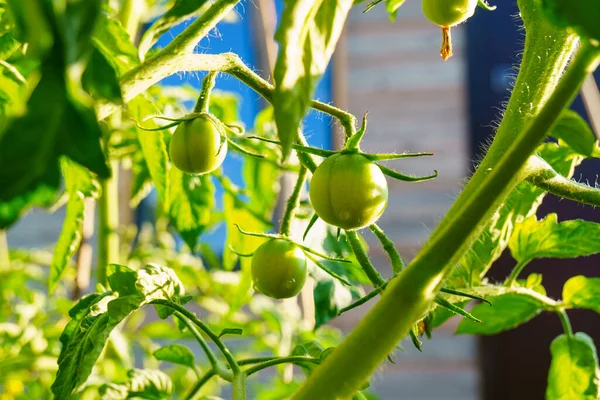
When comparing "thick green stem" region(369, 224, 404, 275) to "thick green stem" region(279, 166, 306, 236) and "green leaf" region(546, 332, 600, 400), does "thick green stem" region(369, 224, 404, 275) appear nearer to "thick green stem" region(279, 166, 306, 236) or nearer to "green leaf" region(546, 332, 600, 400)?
"thick green stem" region(279, 166, 306, 236)

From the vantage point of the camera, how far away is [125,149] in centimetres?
81

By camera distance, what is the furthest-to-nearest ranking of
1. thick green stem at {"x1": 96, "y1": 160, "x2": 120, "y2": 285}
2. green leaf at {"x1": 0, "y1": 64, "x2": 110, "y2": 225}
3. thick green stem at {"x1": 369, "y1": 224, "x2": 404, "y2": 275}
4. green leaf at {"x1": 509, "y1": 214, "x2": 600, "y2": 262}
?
thick green stem at {"x1": 96, "y1": 160, "x2": 120, "y2": 285} → green leaf at {"x1": 509, "y1": 214, "x2": 600, "y2": 262} → thick green stem at {"x1": 369, "y1": 224, "x2": 404, "y2": 275} → green leaf at {"x1": 0, "y1": 64, "x2": 110, "y2": 225}

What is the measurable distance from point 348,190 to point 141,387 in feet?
0.85

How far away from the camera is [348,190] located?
14.5 inches

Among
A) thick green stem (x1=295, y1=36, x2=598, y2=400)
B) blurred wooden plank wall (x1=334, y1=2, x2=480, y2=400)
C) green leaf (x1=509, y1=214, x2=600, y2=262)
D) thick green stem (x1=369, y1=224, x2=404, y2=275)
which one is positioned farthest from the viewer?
blurred wooden plank wall (x1=334, y1=2, x2=480, y2=400)

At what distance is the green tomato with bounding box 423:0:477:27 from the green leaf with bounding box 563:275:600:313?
24 cm

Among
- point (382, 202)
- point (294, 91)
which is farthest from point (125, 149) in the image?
point (294, 91)

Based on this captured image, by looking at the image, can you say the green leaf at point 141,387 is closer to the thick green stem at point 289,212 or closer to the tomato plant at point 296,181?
the tomato plant at point 296,181

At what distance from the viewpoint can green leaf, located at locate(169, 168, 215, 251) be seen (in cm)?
58

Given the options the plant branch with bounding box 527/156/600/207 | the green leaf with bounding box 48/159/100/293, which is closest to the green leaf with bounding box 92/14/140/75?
the green leaf with bounding box 48/159/100/293

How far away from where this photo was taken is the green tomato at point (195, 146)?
0.44 meters

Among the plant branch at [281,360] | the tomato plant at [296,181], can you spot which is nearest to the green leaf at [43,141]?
the tomato plant at [296,181]

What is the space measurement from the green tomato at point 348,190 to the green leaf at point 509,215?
154 mm

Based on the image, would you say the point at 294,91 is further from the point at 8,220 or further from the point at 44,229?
the point at 44,229
